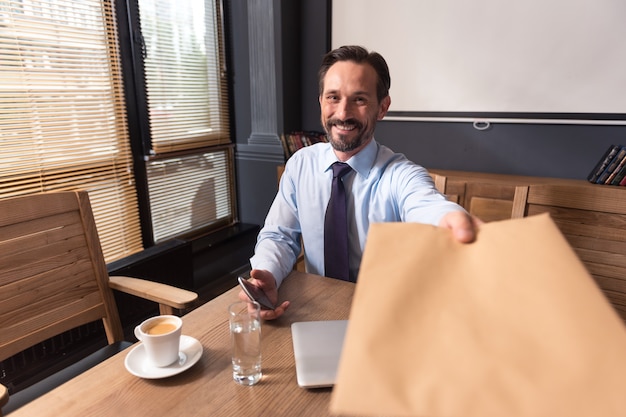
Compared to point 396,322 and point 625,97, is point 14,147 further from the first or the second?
point 625,97

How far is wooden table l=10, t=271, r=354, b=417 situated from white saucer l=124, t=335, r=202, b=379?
12mm

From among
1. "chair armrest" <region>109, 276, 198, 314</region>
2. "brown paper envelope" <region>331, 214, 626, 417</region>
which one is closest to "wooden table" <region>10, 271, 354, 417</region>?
"chair armrest" <region>109, 276, 198, 314</region>

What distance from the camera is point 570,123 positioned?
228 centimetres

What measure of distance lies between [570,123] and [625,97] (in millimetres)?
263

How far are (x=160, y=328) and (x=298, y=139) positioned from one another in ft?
7.16

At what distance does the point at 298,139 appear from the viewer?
2.89 m

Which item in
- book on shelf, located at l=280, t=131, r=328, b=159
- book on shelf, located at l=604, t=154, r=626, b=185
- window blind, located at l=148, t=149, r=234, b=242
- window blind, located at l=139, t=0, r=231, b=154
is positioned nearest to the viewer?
book on shelf, located at l=604, t=154, r=626, b=185

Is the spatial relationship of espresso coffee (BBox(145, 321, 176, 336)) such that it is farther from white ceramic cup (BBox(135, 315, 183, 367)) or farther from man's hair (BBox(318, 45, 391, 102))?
man's hair (BBox(318, 45, 391, 102))

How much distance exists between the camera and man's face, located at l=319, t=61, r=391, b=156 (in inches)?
53.2

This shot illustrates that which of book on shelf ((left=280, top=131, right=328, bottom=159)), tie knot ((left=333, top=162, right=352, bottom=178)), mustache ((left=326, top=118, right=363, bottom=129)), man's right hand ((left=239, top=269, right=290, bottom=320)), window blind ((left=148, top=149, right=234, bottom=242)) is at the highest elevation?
mustache ((left=326, top=118, right=363, bottom=129))

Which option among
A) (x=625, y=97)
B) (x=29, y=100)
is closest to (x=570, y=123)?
(x=625, y=97)

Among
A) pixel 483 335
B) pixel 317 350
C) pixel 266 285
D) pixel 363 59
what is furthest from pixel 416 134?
pixel 483 335

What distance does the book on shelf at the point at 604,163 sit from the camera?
2.07 meters

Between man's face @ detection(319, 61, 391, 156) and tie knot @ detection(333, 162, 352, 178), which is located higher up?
man's face @ detection(319, 61, 391, 156)
